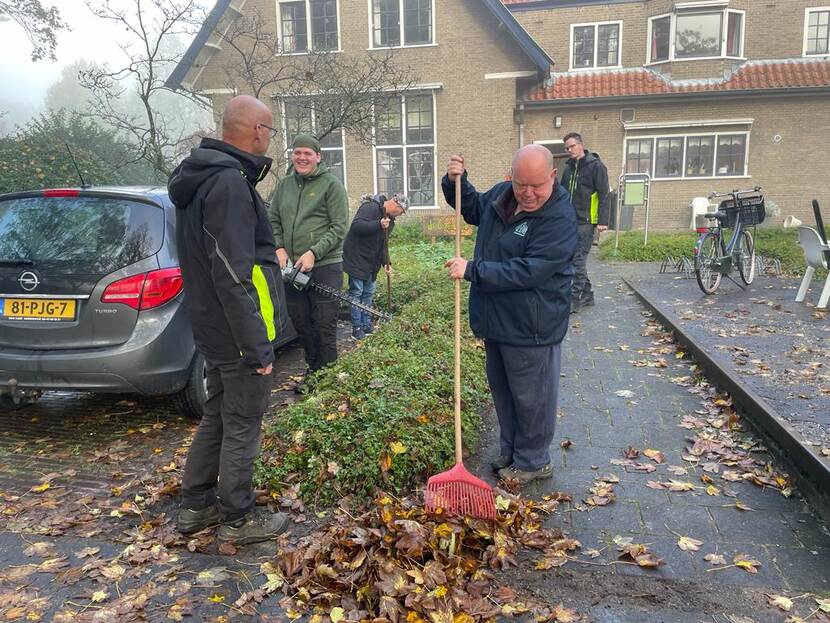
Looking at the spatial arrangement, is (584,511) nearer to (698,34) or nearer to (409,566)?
(409,566)

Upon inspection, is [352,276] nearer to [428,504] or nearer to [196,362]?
[196,362]

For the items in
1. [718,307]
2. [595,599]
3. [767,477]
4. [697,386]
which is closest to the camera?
[595,599]

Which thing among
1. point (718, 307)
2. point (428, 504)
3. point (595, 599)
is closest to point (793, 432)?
point (595, 599)

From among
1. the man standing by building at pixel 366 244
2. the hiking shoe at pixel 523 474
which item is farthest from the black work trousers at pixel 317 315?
the hiking shoe at pixel 523 474

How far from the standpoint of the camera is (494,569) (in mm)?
2906

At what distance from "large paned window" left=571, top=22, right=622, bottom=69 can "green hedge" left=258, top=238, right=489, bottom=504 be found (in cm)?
1881

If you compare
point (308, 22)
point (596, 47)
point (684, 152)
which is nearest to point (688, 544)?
point (684, 152)

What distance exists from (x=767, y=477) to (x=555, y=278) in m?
1.77

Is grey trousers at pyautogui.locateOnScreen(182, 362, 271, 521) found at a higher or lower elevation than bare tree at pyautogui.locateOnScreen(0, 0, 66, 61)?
lower

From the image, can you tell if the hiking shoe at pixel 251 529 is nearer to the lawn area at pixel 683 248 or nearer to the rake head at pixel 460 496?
the rake head at pixel 460 496

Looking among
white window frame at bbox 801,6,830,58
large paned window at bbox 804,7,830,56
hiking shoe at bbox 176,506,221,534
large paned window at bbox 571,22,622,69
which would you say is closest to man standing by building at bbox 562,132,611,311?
hiking shoe at bbox 176,506,221,534

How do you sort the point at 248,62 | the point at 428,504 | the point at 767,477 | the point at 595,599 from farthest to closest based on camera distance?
the point at 248,62 < the point at 767,477 < the point at 428,504 < the point at 595,599

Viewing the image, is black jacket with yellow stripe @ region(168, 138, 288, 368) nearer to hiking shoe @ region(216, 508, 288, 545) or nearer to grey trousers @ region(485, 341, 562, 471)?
hiking shoe @ region(216, 508, 288, 545)

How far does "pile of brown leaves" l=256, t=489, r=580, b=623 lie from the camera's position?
2592mm
